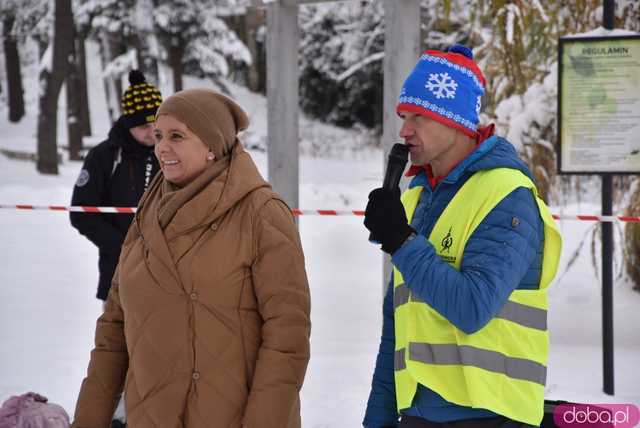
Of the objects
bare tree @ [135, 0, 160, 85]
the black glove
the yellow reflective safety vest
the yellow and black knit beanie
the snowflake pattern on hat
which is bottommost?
the yellow reflective safety vest

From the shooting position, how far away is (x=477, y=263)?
2137 mm

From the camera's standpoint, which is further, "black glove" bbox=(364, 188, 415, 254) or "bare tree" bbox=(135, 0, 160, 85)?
"bare tree" bbox=(135, 0, 160, 85)

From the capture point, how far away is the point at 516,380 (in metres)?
2.24

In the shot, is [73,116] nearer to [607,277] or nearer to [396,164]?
[607,277]

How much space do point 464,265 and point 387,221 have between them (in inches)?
8.5

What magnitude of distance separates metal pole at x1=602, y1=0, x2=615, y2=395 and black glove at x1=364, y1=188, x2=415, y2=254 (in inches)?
158

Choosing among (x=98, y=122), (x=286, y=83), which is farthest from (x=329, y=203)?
(x=286, y=83)

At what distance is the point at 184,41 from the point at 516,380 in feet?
83.3

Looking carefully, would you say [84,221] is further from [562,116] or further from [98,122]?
[98,122]

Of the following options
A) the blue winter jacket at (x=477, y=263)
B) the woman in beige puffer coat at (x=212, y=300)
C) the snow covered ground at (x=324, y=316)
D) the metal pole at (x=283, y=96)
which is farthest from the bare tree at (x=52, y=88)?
the blue winter jacket at (x=477, y=263)

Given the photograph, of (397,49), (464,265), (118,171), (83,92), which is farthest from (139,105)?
(83,92)

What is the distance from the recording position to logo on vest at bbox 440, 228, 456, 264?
2242mm

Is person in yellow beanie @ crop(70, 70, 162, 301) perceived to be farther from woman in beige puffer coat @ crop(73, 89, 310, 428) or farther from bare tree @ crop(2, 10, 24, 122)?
bare tree @ crop(2, 10, 24, 122)


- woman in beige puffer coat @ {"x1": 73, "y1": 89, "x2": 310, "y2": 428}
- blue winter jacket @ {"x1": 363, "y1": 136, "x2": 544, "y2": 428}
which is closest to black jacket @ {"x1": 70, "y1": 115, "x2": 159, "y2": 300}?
woman in beige puffer coat @ {"x1": 73, "y1": 89, "x2": 310, "y2": 428}
